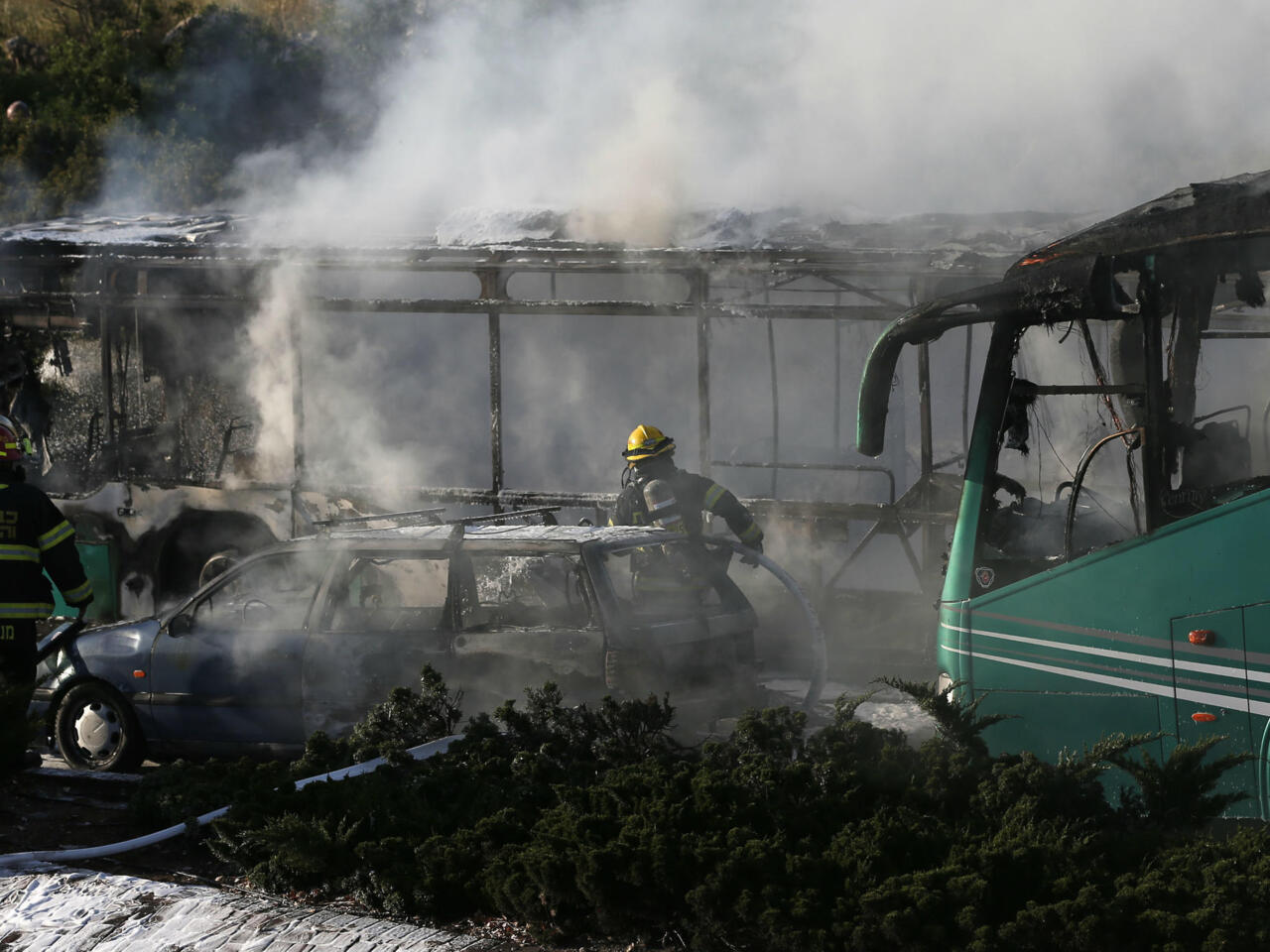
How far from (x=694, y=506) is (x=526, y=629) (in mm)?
1977

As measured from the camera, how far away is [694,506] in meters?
8.59

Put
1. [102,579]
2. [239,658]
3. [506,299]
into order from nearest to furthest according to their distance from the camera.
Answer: [239,658] → [506,299] → [102,579]

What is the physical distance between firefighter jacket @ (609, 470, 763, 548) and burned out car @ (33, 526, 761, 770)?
2.49 feet

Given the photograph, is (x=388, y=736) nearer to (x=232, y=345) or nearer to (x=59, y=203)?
(x=232, y=345)

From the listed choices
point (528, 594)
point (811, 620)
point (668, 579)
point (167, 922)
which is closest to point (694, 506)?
point (668, 579)

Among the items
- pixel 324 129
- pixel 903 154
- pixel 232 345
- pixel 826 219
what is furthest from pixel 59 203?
pixel 826 219

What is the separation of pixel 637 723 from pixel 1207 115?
1462 centimetres

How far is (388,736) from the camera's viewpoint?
573 centimetres

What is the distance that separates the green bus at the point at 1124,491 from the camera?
5.11 meters

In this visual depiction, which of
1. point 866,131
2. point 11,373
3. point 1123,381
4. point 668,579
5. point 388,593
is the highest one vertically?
point 866,131

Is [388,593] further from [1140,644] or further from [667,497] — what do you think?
[1140,644]

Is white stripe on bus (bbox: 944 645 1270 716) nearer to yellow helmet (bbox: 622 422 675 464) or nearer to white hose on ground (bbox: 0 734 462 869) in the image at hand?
white hose on ground (bbox: 0 734 462 869)

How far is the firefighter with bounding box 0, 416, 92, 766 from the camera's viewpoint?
280 inches

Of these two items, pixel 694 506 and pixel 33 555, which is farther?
pixel 694 506
